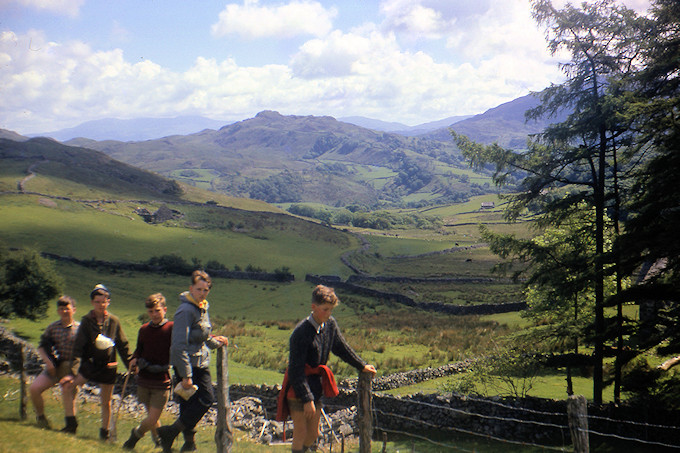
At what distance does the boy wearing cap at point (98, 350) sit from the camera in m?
7.00

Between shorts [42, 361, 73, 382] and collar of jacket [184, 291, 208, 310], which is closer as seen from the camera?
collar of jacket [184, 291, 208, 310]

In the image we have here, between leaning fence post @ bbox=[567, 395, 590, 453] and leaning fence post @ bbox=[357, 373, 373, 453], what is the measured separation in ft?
8.33

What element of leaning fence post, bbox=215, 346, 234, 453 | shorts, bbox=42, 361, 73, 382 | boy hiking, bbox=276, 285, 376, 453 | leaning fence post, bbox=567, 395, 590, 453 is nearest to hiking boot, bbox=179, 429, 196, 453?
leaning fence post, bbox=215, 346, 234, 453

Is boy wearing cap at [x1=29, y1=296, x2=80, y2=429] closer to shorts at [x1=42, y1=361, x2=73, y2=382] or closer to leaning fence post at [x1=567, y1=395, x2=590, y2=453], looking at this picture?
shorts at [x1=42, y1=361, x2=73, y2=382]

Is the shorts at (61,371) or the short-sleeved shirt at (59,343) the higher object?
the short-sleeved shirt at (59,343)

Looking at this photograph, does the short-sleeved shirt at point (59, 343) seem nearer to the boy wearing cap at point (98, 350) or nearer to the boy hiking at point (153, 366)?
the boy wearing cap at point (98, 350)

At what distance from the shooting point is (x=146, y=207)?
82.5 m

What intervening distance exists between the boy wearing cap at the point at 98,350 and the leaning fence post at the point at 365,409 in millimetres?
4053

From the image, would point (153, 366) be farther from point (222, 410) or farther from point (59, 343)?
point (59, 343)

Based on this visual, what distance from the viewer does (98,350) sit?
7.14m

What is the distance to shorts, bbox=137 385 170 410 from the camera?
22.6ft

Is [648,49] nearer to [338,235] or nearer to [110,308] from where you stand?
[110,308]

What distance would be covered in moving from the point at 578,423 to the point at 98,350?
7.12 meters

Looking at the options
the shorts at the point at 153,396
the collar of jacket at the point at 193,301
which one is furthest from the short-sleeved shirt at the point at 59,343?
the collar of jacket at the point at 193,301
